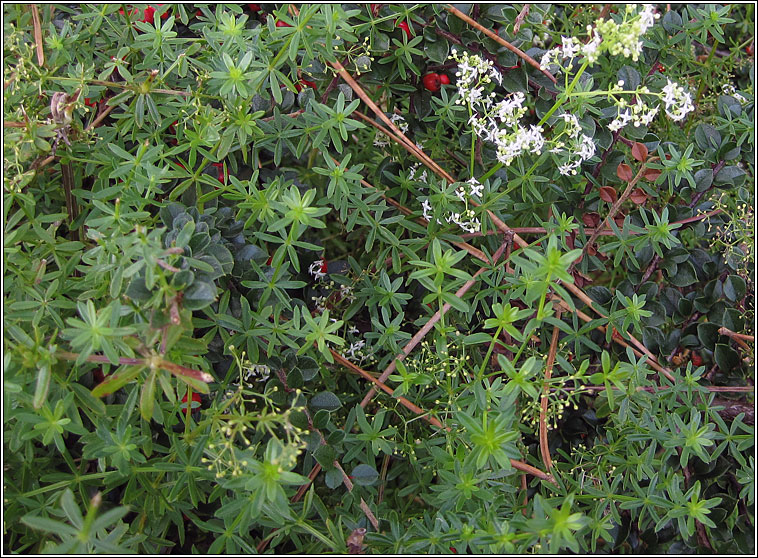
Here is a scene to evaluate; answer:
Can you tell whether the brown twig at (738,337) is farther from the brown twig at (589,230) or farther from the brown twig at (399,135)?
the brown twig at (399,135)

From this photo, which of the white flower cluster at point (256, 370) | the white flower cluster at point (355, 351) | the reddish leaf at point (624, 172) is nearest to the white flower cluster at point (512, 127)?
the reddish leaf at point (624, 172)

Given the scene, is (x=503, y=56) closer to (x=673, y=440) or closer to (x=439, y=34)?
(x=439, y=34)

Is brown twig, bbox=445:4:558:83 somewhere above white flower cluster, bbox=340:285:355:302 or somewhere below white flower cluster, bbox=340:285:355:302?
above

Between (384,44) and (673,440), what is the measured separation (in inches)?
40.8

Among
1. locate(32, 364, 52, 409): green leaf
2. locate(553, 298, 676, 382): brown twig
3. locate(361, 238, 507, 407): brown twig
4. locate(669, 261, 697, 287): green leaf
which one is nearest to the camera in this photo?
locate(32, 364, 52, 409): green leaf

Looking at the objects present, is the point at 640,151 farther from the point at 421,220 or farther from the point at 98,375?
the point at 98,375

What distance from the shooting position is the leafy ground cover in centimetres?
107

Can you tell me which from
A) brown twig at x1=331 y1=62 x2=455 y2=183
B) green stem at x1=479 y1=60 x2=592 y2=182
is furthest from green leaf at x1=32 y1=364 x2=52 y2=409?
green stem at x1=479 y1=60 x2=592 y2=182

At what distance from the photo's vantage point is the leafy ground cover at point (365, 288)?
1.07m

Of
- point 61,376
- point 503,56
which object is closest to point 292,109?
point 503,56

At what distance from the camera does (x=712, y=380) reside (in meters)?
1.54

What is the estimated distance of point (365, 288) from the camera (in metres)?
1.37

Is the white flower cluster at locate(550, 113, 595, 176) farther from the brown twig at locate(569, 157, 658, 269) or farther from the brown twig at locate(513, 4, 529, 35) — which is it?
the brown twig at locate(513, 4, 529, 35)

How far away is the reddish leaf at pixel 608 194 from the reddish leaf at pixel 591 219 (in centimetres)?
5
